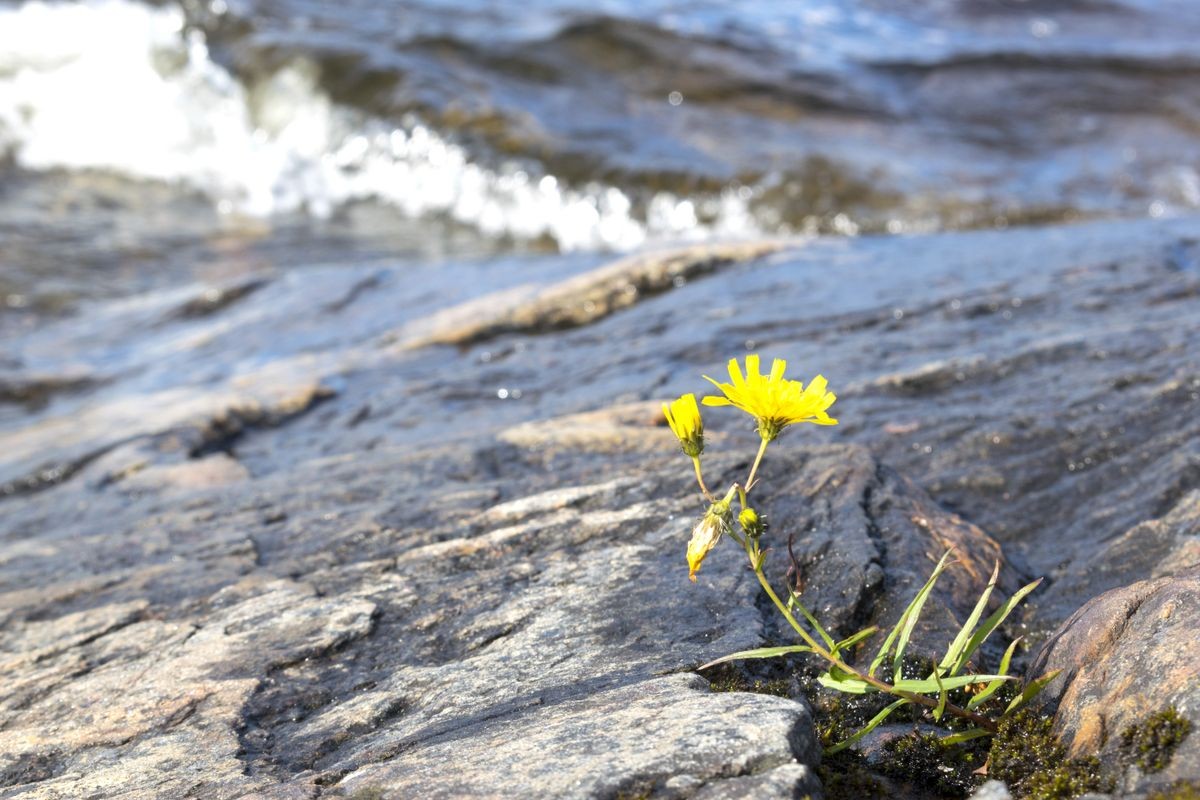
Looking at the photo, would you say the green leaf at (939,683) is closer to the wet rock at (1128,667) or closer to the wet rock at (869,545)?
the wet rock at (1128,667)

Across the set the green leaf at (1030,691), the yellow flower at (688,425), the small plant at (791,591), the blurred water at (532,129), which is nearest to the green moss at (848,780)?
the small plant at (791,591)

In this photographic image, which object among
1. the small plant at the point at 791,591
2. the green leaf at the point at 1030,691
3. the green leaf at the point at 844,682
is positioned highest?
the small plant at the point at 791,591

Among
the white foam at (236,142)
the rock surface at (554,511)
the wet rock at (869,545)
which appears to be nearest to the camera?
the rock surface at (554,511)

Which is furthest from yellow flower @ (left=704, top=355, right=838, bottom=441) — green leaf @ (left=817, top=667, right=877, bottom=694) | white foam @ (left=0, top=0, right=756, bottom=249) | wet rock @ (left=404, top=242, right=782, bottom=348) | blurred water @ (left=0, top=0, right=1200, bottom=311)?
white foam @ (left=0, top=0, right=756, bottom=249)

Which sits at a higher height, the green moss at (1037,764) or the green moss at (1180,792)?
the green moss at (1180,792)

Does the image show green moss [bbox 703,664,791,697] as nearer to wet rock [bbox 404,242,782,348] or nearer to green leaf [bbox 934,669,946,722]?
green leaf [bbox 934,669,946,722]

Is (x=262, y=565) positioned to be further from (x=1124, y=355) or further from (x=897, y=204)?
(x=897, y=204)

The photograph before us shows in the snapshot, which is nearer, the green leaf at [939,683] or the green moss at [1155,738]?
the green moss at [1155,738]
